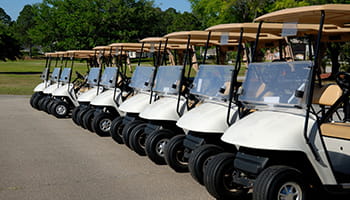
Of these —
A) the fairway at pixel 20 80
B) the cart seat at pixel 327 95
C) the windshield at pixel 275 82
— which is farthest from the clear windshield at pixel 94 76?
the fairway at pixel 20 80

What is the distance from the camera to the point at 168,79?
7418 mm

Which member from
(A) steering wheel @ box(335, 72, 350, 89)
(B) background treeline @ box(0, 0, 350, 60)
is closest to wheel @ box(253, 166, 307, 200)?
(A) steering wheel @ box(335, 72, 350, 89)

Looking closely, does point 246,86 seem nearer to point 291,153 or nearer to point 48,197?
point 291,153

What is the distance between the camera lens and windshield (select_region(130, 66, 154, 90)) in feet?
27.5

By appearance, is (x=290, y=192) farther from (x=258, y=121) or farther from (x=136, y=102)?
(x=136, y=102)

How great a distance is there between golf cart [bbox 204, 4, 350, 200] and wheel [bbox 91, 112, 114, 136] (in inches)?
174

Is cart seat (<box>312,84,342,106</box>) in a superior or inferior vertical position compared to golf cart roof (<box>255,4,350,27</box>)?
inferior

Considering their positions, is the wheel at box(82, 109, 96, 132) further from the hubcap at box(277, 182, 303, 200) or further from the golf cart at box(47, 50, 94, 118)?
the hubcap at box(277, 182, 303, 200)

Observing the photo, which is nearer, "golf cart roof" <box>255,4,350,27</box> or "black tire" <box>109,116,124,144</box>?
"golf cart roof" <box>255,4,350,27</box>

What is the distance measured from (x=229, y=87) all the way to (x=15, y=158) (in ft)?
11.1

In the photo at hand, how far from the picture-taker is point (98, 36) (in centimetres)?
3906

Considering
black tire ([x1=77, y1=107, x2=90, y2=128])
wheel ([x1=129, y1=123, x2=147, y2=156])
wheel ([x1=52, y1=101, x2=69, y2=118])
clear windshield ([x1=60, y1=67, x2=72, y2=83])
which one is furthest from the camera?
clear windshield ([x1=60, y1=67, x2=72, y2=83])

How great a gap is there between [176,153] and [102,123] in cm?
344

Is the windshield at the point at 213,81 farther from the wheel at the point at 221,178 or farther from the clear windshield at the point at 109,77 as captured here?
the clear windshield at the point at 109,77
